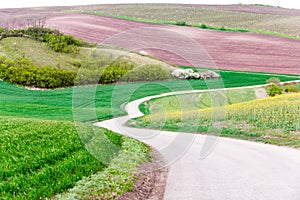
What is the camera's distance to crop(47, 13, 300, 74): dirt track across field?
4559 cm

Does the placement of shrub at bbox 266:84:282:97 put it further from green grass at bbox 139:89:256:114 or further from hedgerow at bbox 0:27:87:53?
hedgerow at bbox 0:27:87:53

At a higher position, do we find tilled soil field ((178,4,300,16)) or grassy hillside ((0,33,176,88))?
tilled soil field ((178,4,300,16))


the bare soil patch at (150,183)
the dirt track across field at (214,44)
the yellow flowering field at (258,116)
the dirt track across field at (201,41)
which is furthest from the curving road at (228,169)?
the dirt track across field at (214,44)

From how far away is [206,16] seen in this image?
65188 mm

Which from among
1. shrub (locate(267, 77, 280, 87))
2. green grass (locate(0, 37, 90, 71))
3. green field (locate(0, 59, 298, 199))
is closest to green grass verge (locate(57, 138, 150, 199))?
green field (locate(0, 59, 298, 199))

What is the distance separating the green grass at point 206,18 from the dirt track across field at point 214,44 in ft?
12.5

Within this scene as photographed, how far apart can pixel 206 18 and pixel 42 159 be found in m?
55.8

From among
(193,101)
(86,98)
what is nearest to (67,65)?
(86,98)

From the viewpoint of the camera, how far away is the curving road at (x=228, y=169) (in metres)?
10.3

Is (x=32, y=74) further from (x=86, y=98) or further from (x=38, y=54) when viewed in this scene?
(x=86, y=98)

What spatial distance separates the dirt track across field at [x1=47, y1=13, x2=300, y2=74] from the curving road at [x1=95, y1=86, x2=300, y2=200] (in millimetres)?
24771

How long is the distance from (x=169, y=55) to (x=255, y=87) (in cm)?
1494

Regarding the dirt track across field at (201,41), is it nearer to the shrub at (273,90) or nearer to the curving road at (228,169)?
the shrub at (273,90)

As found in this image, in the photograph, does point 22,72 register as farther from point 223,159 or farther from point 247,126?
point 223,159
